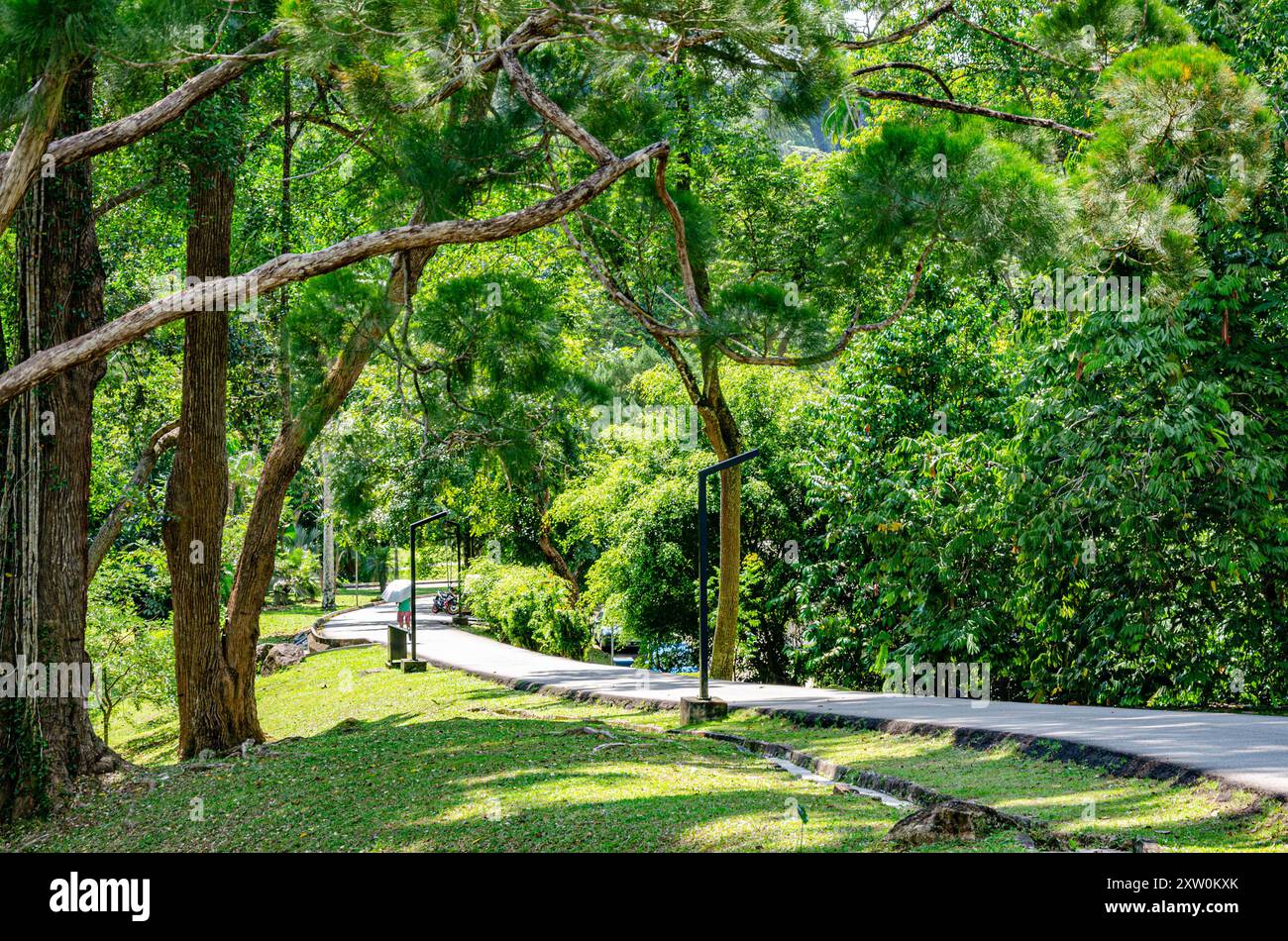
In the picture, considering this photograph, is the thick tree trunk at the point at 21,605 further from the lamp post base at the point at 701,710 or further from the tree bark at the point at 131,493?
the lamp post base at the point at 701,710

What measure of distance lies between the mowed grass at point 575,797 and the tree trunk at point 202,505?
0.91 metres

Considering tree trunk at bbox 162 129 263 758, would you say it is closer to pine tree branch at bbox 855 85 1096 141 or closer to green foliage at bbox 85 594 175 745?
green foliage at bbox 85 594 175 745

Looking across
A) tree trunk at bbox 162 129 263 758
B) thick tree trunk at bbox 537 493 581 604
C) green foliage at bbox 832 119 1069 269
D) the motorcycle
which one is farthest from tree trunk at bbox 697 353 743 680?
the motorcycle

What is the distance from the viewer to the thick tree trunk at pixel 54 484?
9.41 metres

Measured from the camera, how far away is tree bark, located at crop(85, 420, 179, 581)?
506 inches

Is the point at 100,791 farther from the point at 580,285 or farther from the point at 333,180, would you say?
the point at 580,285

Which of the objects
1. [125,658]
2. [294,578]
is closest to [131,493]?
[125,658]

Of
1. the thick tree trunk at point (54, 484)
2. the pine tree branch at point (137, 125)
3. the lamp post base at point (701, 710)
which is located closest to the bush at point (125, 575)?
the thick tree trunk at point (54, 484)

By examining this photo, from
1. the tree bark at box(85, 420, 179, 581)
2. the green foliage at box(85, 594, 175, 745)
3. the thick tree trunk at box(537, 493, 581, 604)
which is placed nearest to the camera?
the tree bark at box(85, 420, 179, 581)

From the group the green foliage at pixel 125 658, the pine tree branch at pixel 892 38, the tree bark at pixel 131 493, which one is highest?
the pine tree branch at pixel 892 38

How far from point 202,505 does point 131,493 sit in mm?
1174

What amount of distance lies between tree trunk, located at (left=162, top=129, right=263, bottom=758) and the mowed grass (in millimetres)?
914
